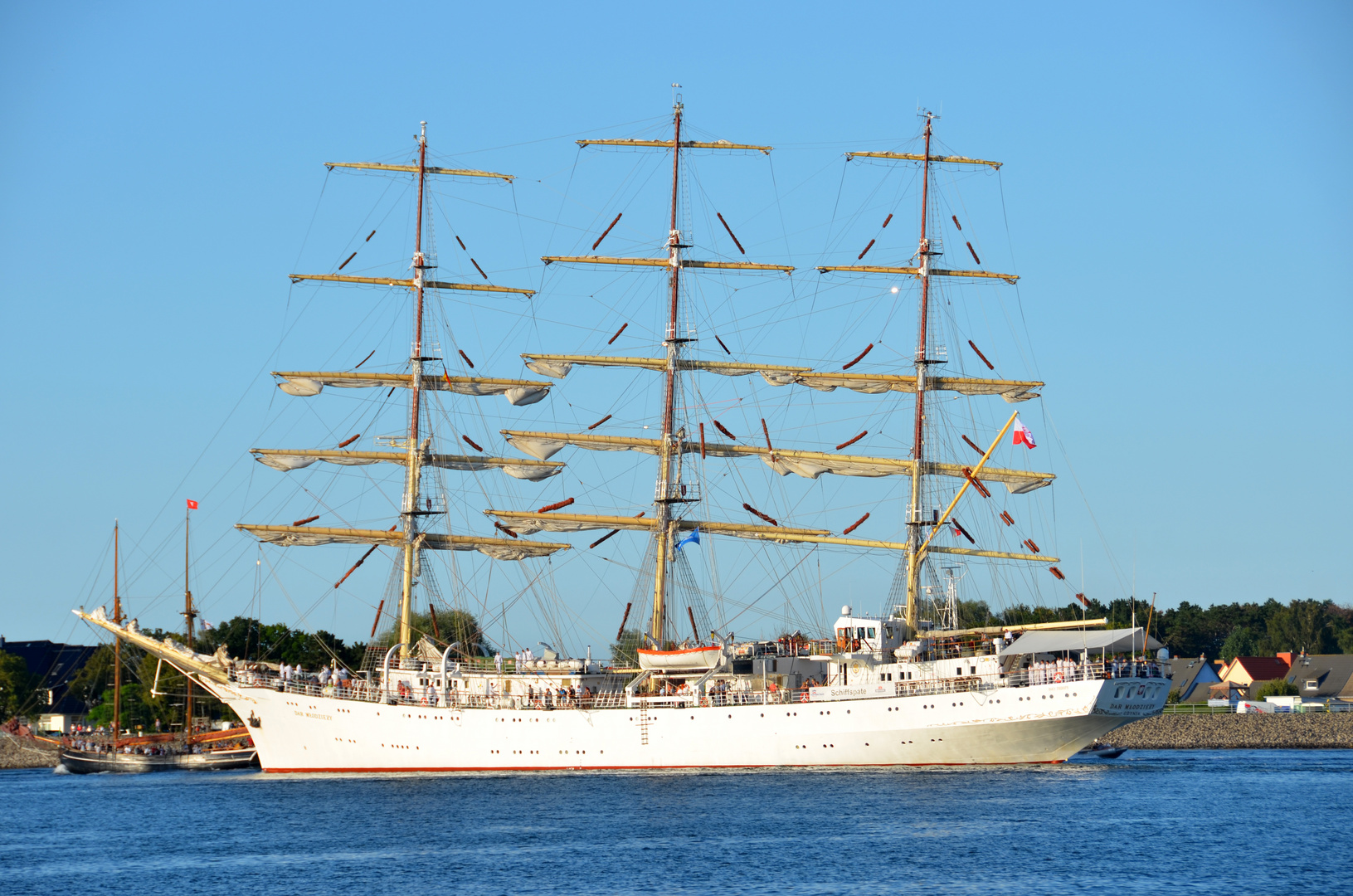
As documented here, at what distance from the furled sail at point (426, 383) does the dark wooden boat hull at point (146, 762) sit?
24.5 metres

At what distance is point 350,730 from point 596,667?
39.8 feet

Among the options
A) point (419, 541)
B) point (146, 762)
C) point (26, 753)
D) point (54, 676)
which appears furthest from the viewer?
point (54, 676)

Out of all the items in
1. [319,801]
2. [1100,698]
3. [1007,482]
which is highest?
[1007,482]

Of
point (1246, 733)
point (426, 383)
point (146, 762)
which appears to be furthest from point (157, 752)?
point (1246, 733)

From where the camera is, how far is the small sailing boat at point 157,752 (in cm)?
8900

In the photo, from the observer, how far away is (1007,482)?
7456cm

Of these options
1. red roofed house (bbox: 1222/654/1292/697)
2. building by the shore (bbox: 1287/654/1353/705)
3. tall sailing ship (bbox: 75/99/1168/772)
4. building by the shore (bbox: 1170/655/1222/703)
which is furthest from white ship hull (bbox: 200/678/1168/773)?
red roofed house (bbox: 1222/654/1292/697)

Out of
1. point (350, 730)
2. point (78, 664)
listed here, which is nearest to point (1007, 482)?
point (350, 730)

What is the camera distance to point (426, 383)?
78750 millimetres

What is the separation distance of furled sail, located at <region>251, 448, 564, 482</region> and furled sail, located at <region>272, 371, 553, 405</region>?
3648 mm

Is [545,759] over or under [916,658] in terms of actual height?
under

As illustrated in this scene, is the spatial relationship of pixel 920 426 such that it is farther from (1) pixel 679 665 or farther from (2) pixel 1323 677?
(2) pixel 1323 677

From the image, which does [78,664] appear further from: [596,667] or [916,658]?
[916,658]

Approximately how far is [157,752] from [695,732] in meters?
42.5
